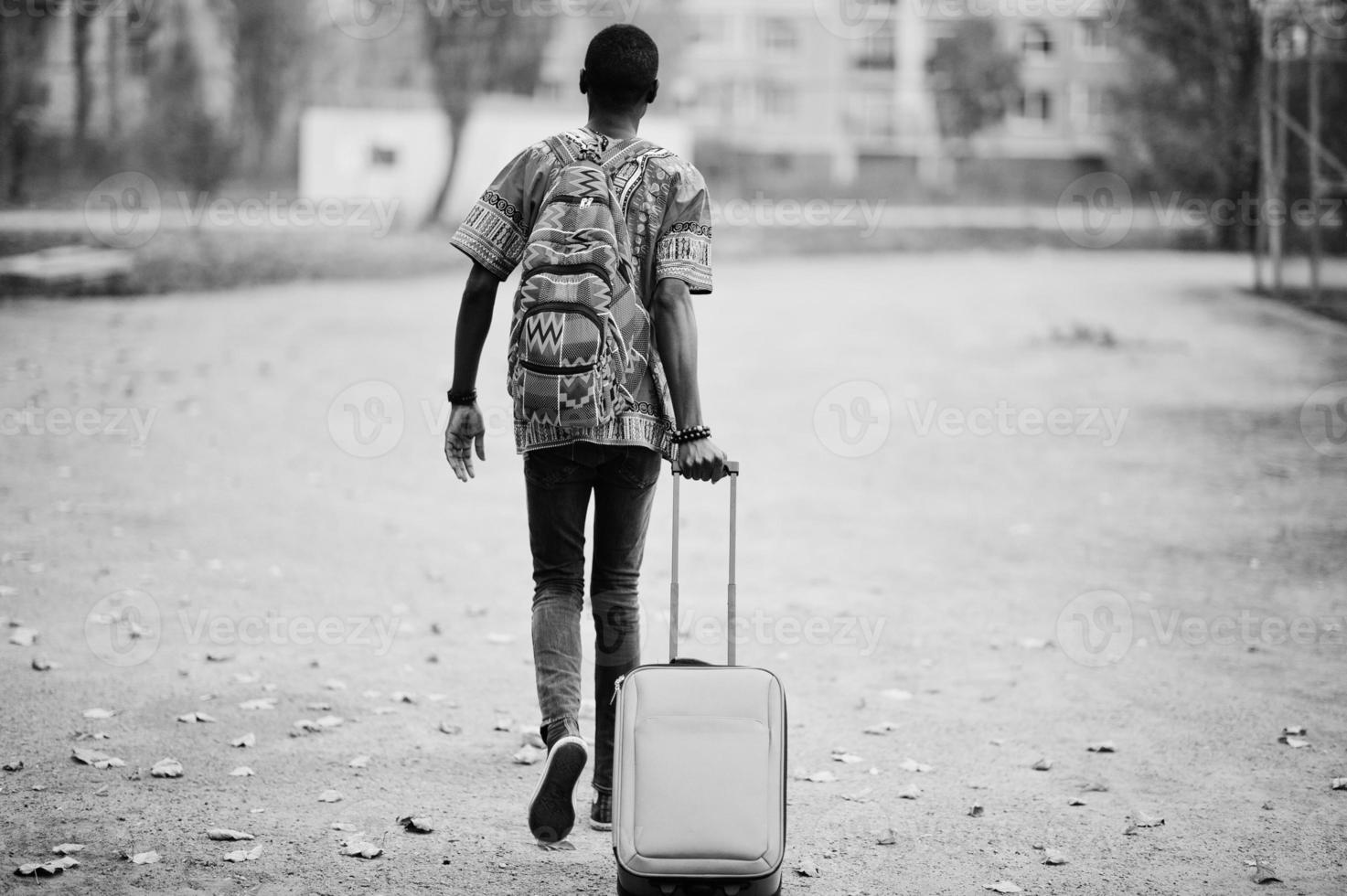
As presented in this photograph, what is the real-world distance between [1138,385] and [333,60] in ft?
69.7

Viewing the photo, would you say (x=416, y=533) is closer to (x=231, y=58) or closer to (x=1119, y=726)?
(x=1119, y=726)

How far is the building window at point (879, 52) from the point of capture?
58.9m

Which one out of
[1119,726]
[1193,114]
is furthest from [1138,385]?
[1193,114]

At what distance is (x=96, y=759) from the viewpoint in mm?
4391

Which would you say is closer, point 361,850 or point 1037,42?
point 361,850

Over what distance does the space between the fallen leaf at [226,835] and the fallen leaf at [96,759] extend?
70cm

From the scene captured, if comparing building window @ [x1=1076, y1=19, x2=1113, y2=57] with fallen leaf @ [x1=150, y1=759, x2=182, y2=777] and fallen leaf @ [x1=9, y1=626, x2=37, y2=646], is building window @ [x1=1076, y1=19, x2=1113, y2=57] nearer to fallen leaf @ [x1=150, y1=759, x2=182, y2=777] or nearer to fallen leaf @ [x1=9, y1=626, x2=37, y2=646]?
fallen leaf @ [x1=9, y1=626, x2=37, y2=646]

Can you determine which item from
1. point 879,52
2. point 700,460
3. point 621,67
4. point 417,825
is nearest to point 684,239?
point 621,67

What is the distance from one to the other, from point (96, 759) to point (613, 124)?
8.47 feet

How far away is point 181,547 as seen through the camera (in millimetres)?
7629

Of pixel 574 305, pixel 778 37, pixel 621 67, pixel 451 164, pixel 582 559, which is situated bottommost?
pixel 582 559

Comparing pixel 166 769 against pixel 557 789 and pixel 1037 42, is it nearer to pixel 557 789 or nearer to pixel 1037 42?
pixel 557 789

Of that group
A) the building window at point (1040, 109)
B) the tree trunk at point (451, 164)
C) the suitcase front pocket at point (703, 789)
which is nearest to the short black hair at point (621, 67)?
the suitcase front pocket at point (703, 789)

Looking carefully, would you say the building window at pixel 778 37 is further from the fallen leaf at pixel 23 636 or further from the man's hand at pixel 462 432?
the man's hand at pixel 462 432
